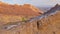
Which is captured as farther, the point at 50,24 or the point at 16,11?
the point at 16,11

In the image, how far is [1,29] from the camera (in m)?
2.59

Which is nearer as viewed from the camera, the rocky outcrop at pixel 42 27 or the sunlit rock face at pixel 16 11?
the rocky outcrop at pixel 42 27

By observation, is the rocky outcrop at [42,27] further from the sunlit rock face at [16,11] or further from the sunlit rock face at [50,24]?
the sunlit rock face at [16,11]

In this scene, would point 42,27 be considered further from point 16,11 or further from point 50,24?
point 16,11

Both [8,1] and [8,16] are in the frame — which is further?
[8,1]

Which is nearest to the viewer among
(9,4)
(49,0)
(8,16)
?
(8,16)

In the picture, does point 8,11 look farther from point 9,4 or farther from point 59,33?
point 59,33

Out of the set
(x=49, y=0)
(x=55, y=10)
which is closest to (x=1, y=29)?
(x=55, y=10)

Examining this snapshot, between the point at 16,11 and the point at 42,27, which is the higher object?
the point at 16,11

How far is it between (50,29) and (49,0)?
249cm

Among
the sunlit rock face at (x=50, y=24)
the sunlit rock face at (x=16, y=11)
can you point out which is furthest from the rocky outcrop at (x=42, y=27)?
the sunlit rock face at (x=16, y=11)

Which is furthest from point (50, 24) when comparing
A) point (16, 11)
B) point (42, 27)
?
point (16, 11)

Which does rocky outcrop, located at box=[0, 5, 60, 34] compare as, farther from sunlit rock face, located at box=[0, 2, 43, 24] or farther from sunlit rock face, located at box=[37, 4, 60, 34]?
sunlit rock face, located at box=[0, 2, 43, 24]

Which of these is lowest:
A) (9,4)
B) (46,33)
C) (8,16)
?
(46,33)
